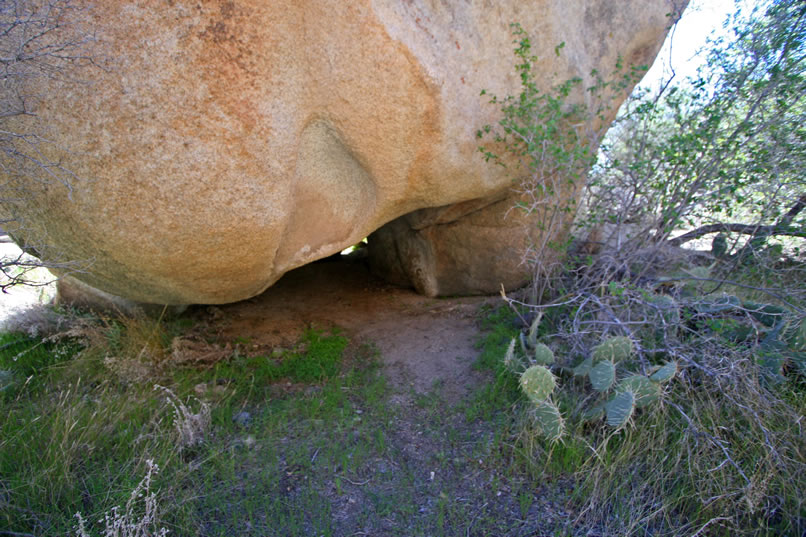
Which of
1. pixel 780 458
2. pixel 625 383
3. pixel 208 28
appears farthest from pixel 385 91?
pixel 780 458

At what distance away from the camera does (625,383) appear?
8.15 feet

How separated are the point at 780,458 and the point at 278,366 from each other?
2.83 meters

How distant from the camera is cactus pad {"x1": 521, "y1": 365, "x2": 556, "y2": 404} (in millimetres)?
2488

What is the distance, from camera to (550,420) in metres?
2.42

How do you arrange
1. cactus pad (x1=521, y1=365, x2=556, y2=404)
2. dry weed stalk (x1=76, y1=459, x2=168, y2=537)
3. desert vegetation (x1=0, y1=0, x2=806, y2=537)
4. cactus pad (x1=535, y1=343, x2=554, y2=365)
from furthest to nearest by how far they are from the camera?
cactus pad (x1=535, y1=343, x2=554, y2=365) < cactus pad (x1=521, y1=365, x2=556, y2=404) < desert vegetation (x1=0, y1=0, x2=806, y2=537) < dry weed stalk (x1=76, y1=459, x2=168, y2=537)

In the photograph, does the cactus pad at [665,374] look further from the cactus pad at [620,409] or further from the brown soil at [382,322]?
the brown soil at [382,322]

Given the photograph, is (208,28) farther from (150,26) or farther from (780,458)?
(780,458)

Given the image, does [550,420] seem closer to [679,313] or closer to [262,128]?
[679,313]

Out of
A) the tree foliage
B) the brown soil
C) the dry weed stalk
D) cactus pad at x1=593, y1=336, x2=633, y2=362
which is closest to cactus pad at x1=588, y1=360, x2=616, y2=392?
cactus pad at x1=593, y1=336, x2=633, y2=362

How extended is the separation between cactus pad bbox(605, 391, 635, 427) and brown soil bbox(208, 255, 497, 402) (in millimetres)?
955

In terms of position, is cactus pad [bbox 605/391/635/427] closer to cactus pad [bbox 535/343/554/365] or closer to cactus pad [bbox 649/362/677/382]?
cactus pad [bbox 649/362/677/382]

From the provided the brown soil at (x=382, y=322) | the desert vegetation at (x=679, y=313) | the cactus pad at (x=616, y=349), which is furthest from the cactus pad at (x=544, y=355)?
the brown soil at (x=382, y=322)

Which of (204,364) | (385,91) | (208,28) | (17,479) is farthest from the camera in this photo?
(204,364)

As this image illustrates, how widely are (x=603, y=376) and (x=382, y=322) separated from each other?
6.86ft
